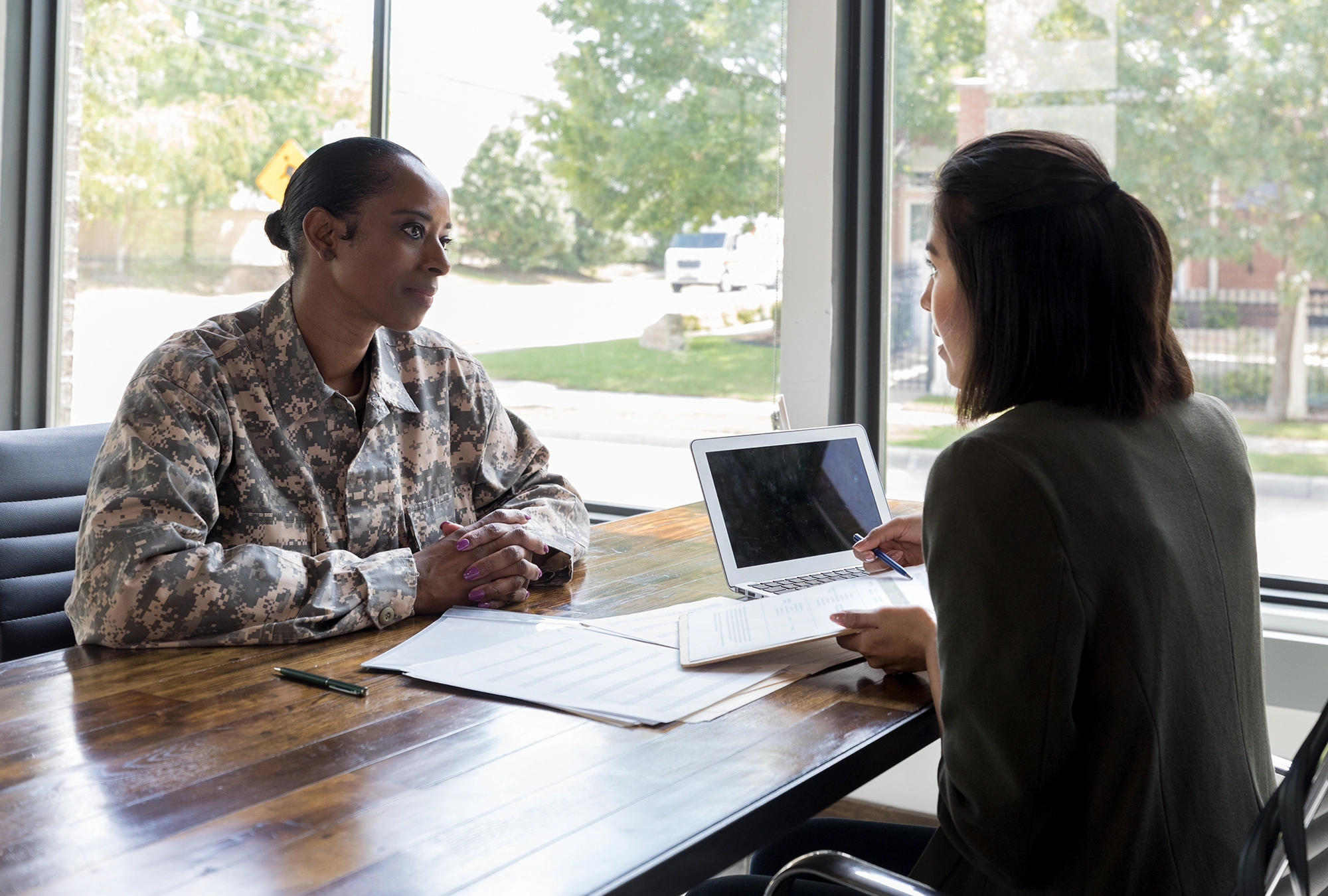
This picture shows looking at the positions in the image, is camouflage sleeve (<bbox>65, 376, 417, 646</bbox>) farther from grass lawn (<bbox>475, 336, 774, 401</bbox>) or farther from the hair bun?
grass lawn (<bbox>475, 336, 774, 401</bbox>)

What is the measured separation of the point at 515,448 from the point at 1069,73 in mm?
1474

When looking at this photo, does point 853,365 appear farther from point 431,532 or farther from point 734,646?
point 734,646

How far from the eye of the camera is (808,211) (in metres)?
2.75

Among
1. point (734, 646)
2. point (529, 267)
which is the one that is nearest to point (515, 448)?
point (734, 646)

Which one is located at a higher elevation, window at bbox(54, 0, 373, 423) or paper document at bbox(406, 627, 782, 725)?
window at bbox(54, 0, 373, 423)

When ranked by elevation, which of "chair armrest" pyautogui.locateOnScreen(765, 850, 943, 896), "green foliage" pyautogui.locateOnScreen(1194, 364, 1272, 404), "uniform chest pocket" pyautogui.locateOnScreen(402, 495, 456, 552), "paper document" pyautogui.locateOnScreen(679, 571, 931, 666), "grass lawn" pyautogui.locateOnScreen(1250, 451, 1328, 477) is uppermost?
"green foliage" pyautogui.locateOnScreen(1194, 364, 1272, 404)

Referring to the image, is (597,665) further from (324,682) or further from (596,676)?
(324,682)

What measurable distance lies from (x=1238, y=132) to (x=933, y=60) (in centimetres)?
68

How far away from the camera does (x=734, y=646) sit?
53.5 inches

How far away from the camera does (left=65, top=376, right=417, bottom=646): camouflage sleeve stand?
1.39m

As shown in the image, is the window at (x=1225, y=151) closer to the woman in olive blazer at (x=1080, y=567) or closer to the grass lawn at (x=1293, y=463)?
the grass lawn at (x=1293, y=463)

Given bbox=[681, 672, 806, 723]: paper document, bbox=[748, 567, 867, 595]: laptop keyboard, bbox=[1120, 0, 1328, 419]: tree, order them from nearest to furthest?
bbox=[681, 672, 806, 723]: paper document, bbox=[748, 567, 867, 595]: laptop keyboard, bbox=[1120, 0, 1328, 419]: tree

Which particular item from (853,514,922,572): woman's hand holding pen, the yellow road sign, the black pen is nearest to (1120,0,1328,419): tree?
(853,514,922,572): woman's hand holding pen

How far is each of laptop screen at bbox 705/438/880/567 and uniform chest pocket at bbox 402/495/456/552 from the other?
1.56 feet
